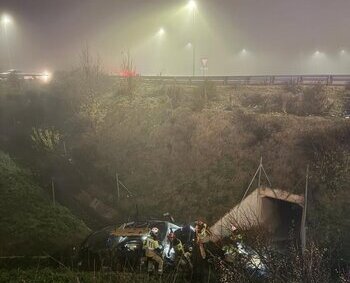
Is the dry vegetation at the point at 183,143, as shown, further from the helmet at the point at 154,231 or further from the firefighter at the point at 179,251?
the helmet at the point at 154,231

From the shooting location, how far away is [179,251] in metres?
12.4

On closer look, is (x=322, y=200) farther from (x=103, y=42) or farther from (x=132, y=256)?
(x=103, y=42)

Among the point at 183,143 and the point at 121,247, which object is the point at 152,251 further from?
the point at 183,143

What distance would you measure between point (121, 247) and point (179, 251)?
1878 mm

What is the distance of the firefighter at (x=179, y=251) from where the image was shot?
39.8 feet

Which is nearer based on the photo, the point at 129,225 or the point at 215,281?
the point at 215,281

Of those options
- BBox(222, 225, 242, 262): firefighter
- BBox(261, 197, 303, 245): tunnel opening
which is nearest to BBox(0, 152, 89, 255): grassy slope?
BBox(222, 225, 242, 262): firefighter

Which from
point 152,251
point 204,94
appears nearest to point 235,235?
point 152,251

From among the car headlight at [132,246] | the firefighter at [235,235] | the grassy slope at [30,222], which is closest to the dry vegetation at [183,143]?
the grassy slope at [30,222]

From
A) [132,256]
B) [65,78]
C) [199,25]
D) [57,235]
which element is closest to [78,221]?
[57,235]

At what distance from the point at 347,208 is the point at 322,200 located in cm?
94

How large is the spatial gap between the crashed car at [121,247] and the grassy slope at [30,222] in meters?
2.21

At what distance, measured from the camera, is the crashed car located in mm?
11766

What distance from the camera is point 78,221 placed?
1638cm
